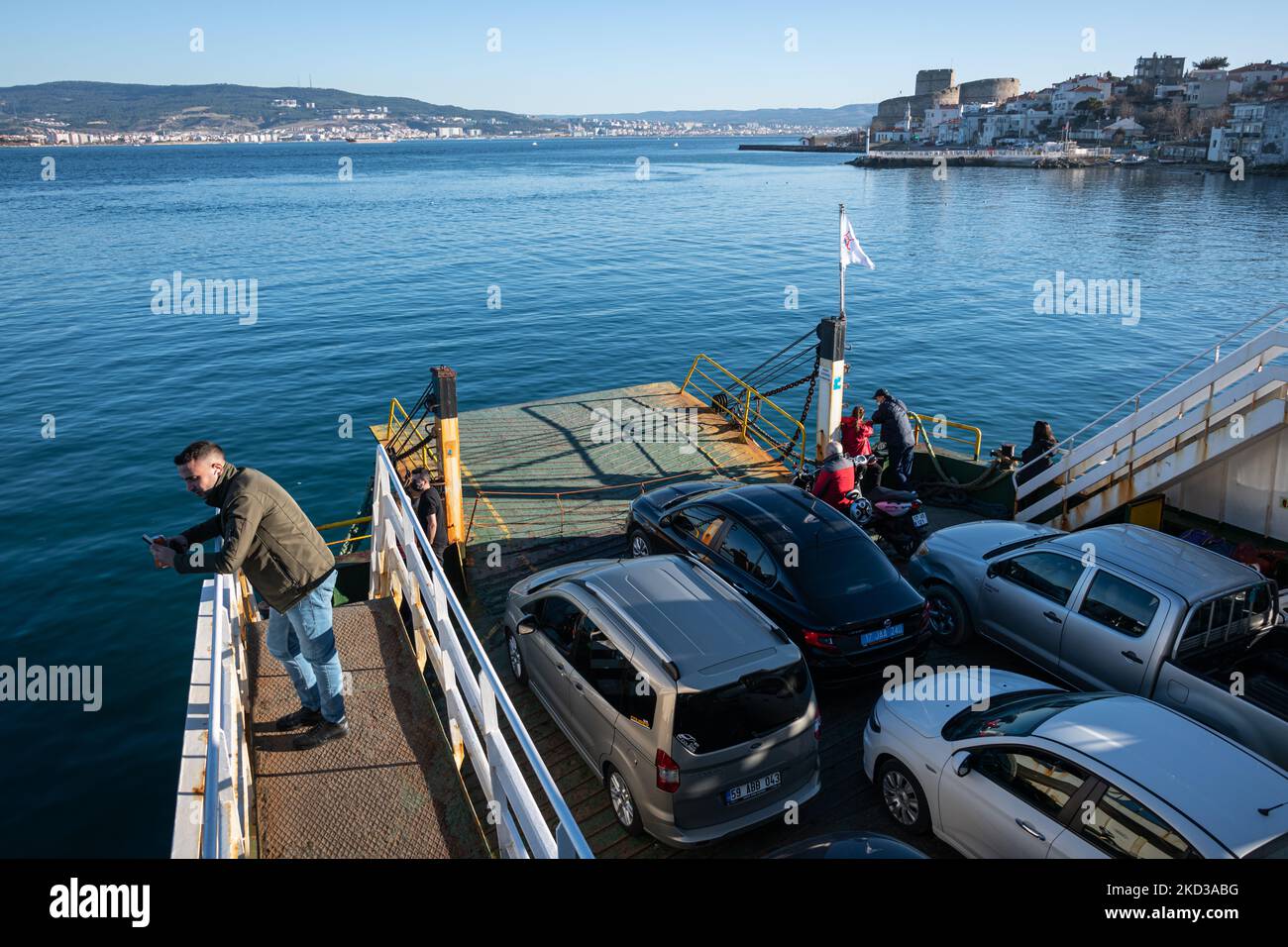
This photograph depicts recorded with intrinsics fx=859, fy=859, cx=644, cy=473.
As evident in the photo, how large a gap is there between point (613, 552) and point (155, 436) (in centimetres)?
1963

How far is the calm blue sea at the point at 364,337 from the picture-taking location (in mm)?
15570

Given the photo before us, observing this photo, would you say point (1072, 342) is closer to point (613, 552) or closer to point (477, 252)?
point (613, 552)

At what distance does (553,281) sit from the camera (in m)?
49.9

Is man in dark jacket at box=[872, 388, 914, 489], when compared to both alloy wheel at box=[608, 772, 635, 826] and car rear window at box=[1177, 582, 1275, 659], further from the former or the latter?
alloy wheel at box=[608, 772, 635, 826]

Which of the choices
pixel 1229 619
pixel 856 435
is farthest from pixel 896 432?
pixel 1229 619

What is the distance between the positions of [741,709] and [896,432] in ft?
26.5

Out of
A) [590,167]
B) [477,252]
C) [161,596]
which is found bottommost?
[161,596]

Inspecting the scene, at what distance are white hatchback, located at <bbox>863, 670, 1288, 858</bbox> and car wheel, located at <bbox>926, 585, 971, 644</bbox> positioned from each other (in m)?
2.41

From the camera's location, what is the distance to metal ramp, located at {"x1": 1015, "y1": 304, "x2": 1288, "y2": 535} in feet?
34.8

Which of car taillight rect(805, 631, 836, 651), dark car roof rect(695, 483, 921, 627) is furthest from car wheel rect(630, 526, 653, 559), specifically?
car taillight rect(805, 631, 836, 651)

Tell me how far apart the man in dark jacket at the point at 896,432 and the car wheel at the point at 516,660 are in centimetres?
704

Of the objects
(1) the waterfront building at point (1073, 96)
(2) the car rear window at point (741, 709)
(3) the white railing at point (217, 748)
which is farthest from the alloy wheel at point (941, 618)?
(1) the waterfront building at point (1073, 96)

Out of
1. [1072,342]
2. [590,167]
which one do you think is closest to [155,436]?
[1072,342]

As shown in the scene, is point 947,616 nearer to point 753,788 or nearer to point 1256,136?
point 753,788
